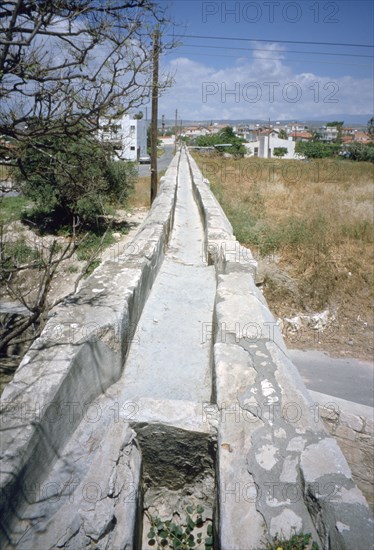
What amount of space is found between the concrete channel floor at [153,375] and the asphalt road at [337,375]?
2.27m

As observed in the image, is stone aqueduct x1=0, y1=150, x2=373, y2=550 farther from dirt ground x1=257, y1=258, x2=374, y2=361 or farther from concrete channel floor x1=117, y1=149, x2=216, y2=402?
dirt ground x1=257, y1=258, x2=374, y2=361

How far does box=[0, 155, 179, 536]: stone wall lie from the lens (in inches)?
67.4

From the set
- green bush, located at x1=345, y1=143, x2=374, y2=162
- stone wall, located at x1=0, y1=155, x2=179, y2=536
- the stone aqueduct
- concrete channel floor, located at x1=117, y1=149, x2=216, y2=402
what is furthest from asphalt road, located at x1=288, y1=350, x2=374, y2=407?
green bush, located at x1=345, y1=143, x2=374, y2=162

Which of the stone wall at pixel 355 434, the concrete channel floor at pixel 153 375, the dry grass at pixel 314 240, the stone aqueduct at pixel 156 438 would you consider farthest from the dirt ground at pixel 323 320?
the stone aqueduct at pixel 156 438

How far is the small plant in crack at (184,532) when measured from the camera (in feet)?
6.79

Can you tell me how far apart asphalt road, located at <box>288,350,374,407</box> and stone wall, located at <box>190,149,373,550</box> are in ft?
10.6

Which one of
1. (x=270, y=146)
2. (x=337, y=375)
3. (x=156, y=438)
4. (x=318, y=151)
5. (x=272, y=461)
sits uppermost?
(x=270, y=146)

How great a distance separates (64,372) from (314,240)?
25.6 ft

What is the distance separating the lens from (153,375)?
121 inches

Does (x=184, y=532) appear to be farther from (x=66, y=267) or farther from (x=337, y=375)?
(x=66, y=267)

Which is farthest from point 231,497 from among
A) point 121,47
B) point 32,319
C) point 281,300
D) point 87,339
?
point 281,300

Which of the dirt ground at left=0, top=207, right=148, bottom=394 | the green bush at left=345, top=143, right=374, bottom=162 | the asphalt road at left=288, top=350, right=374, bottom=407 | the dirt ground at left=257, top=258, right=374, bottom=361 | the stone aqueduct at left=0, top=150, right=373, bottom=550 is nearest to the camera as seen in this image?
the stone aqueduct at left=0, top=150, right=373, bottom=550

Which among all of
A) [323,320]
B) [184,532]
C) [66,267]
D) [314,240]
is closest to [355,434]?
[184,532]

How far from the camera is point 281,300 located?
24.7ft
